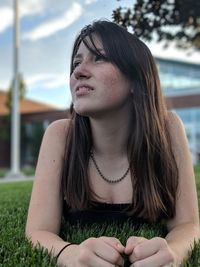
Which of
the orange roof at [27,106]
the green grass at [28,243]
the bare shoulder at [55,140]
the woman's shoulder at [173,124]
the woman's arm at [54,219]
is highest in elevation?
the woman's shoulder at [173,124]

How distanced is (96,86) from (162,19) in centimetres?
105

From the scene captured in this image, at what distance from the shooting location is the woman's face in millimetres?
1527

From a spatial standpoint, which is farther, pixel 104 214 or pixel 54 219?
pixel 104 214

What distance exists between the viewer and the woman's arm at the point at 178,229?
1.20 metres

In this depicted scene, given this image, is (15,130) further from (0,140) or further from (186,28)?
(186,28)

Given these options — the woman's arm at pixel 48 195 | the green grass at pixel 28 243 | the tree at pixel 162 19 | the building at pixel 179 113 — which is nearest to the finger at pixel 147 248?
the green grass at pixel 28 243

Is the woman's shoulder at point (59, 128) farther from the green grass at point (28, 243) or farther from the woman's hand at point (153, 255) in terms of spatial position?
the woman's hand at point (153, 255)

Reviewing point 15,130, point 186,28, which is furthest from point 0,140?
point 186,28

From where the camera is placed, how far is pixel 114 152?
177 centimetres

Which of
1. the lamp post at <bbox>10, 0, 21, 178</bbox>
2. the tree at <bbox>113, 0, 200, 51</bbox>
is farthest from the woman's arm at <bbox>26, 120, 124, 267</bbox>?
the lamp post at <bbox>10, 0, 21, 178</bbox>

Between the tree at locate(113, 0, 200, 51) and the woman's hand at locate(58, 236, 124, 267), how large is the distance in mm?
980

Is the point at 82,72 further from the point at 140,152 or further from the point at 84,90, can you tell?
the point at 140,152

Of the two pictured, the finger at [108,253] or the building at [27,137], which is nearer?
the finger at [108,253]

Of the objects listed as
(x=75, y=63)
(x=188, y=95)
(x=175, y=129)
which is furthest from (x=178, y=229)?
(x=188, y=95)
